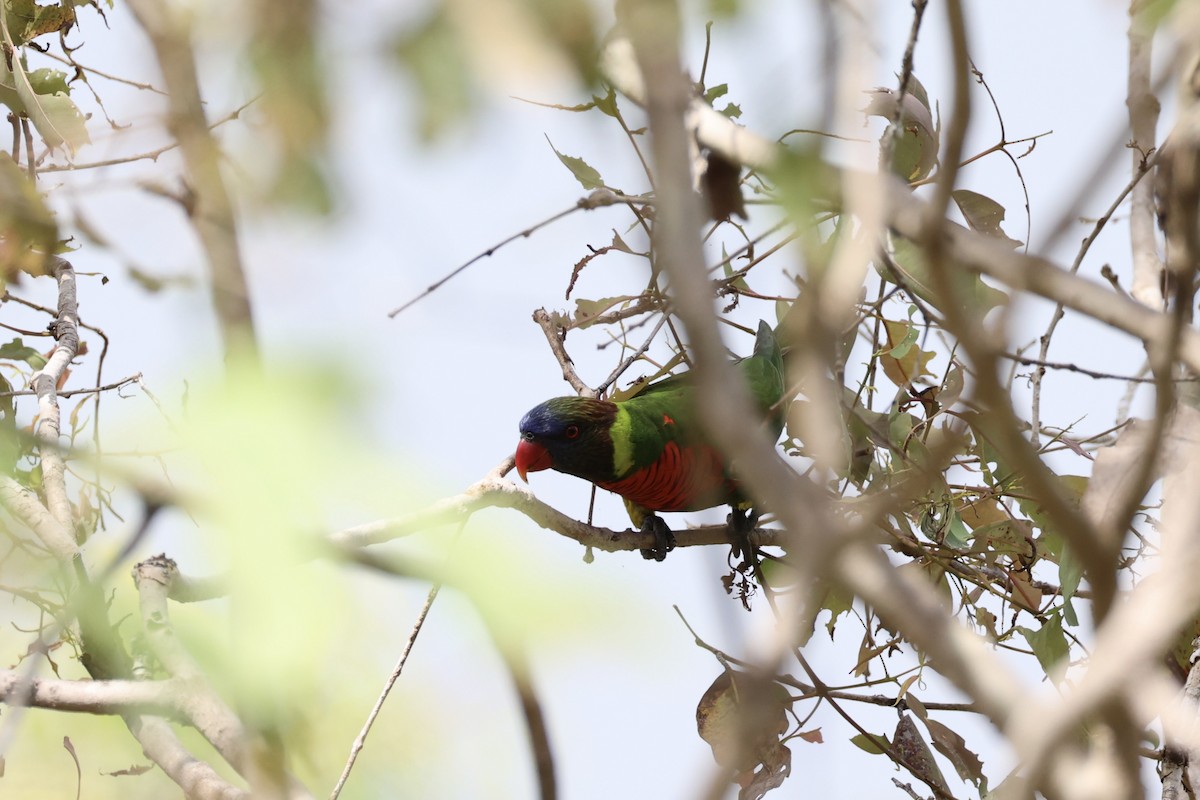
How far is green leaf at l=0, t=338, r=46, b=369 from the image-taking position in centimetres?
194

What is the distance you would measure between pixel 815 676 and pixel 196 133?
1.52 m

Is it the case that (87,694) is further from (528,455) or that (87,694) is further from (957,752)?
(957,752)

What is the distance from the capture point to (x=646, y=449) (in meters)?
2.29

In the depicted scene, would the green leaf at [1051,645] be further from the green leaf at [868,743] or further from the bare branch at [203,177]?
the bare branch at [203,177]

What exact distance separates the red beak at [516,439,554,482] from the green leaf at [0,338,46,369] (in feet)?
3.23

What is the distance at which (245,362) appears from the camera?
44 centimetres

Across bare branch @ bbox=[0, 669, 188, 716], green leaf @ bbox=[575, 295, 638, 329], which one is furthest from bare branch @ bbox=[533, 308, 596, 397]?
bare branch @ bbox=[0, 669, 188, 716]

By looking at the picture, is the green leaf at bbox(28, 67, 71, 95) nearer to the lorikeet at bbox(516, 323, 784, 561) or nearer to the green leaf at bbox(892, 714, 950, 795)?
the lorikeet at bbox(516, 323, 784, 561)

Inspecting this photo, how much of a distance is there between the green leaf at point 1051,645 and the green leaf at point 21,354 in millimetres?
1966

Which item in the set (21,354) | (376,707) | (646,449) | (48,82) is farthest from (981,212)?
(21,354)

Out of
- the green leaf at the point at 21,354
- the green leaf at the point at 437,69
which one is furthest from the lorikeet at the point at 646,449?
the green leaf at the point at 437,69

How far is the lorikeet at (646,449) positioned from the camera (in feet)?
7.25

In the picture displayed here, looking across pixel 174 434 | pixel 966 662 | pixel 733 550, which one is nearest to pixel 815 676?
pixel 733 550

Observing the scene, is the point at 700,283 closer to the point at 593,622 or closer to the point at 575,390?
the point at 593,622
